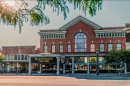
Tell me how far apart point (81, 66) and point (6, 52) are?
20.6m

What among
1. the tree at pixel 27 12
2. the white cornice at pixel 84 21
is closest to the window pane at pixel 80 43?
the white cornice at pixel 84 21

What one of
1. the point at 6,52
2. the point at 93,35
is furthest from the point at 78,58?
the point at 6,52

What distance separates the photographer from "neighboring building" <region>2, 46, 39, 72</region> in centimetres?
7081

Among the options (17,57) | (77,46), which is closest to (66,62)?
(77,46)

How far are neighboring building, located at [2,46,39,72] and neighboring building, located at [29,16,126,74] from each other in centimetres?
598

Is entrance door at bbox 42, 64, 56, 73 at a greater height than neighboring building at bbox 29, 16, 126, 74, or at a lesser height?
lesser

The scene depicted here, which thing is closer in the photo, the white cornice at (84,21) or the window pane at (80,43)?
the white cornice at (84,21)

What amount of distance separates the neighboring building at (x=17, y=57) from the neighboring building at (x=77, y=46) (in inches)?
235

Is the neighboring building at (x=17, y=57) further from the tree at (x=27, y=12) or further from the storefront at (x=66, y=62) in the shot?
the tree at (x=27, y=12)

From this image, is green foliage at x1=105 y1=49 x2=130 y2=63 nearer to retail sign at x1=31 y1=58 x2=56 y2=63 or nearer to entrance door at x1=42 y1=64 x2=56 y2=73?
retail sign at x1=31 y1=58 x2=56 y2=63

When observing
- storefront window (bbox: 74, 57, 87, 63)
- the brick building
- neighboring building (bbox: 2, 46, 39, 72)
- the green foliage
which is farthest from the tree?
neighboring building (bbox: 2, 46, 39, 72)

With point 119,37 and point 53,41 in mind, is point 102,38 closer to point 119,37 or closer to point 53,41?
point 119,37

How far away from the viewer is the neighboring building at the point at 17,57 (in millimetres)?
70812

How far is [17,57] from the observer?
71188mm
